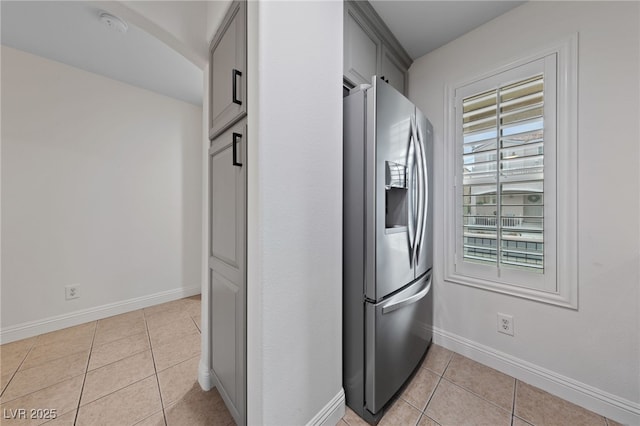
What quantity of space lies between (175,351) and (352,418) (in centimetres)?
142

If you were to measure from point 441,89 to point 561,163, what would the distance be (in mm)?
991

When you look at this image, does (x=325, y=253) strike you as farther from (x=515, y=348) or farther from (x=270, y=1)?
(x=515, y=348)

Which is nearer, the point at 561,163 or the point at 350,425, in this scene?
the point at 350,425

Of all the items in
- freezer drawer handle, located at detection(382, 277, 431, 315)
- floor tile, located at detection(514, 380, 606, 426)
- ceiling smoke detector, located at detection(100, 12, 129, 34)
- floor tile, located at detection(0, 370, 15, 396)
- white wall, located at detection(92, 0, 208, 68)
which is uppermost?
ceiling smoke detector, located at detection(100, 12, 129, 34)

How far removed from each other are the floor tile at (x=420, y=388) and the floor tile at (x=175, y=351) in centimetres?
152

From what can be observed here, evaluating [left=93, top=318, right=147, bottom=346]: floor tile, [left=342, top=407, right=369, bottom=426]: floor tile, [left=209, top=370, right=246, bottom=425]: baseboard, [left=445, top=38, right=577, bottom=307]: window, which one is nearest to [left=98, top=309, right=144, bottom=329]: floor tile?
[left=93, top=318, right=147, bottom=346]: floor tile

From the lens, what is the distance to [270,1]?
35.8 inches

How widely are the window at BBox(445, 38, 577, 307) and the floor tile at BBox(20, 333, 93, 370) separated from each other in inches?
120

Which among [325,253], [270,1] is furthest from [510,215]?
[270,1]

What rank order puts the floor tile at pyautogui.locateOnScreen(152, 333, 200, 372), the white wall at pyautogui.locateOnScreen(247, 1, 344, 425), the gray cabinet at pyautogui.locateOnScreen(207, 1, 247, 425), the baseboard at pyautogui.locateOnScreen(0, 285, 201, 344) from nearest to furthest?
the white wall at pyautogui.locateOnScreen(247, 1, 344, 425), the gray cabinet at pyautogui.locateOnScreen(207, 1, 247, 425), the floor tile at pyautogui.locateOnScreen(152, 333, 200, 372), the baseboard at pyautogui.locateOnScreen(0, 285, 201, 344)

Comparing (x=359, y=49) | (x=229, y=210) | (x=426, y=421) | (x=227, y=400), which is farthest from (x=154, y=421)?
(x=359, y=49)

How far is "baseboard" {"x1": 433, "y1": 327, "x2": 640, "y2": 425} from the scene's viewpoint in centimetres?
121

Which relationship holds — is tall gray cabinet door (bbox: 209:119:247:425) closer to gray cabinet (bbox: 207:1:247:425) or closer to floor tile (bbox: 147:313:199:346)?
gray cabinet (bbox: 207:1:247:425)

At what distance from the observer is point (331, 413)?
1151 mm
